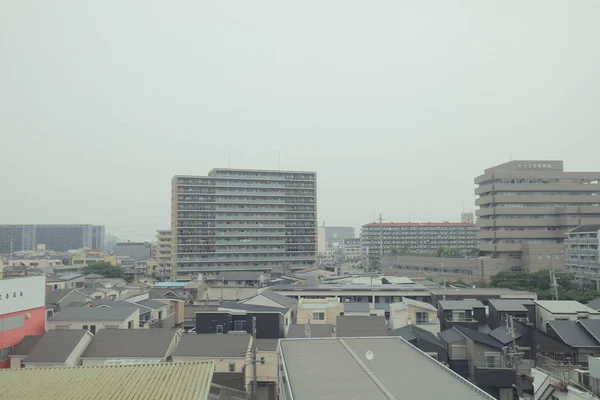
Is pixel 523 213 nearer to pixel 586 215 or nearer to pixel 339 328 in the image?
pixel 586 215

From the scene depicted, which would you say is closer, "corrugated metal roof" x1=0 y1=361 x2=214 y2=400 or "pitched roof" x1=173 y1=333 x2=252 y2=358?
"corrugated metal roof" x1=0 y1=361 x2=214 y2=400

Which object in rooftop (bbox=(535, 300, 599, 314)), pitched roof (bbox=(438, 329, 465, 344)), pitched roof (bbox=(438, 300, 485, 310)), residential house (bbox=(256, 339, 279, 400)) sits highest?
rooftop (bbox=(535, 300, 599, 314))

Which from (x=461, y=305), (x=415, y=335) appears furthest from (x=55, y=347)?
(x=461, y=305)

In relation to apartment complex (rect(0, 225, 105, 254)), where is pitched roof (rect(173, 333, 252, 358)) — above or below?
below

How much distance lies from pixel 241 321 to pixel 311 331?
142 inches

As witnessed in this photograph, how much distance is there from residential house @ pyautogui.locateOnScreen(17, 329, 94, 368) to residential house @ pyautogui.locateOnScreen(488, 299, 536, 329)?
20.0 metres

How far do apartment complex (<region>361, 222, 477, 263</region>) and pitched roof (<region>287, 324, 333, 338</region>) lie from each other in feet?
295

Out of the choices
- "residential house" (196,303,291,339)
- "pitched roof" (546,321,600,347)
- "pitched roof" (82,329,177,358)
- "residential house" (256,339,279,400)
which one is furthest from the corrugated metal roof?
"pitched roof" (546,321,600,347)

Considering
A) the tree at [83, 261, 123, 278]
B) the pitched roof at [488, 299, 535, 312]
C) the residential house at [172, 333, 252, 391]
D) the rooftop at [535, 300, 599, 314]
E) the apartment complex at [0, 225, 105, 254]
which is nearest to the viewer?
the residential house at [172, 333, 252, 391]

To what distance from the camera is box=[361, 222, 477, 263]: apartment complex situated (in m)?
111

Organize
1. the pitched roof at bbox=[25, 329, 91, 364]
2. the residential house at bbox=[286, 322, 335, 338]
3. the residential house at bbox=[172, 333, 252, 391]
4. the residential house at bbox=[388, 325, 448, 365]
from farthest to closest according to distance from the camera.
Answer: the residential house at bbox=[286, 322, 335, 338] → the residential house at bbox=[388, 325, 448, 365] → the residential house at bbox=[172, 333, 252, 391] → the pitched roof at bbox=[25, 329, 91, 364]

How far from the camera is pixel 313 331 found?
70.5 ft

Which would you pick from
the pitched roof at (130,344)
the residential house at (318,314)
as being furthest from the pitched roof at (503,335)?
the pitched roof at (130,344)

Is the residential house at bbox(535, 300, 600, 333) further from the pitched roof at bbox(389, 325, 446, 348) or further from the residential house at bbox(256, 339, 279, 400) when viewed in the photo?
the residential house at bbox(256, 339, 279, 400)
